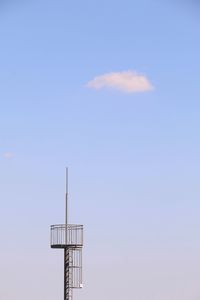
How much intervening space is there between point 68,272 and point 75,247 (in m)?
1.97

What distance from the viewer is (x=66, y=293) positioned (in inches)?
4390

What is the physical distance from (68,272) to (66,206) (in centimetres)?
486

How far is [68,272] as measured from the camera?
112 meters

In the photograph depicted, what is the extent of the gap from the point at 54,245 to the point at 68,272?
2.25 meters

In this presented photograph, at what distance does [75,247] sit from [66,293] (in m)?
3.43

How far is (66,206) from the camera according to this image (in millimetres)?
112438

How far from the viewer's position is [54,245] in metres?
112

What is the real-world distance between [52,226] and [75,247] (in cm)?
229

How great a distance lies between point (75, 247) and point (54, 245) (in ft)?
5.16

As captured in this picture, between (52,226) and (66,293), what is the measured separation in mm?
5013

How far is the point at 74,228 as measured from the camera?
112m

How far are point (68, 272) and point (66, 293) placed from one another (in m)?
1.60
